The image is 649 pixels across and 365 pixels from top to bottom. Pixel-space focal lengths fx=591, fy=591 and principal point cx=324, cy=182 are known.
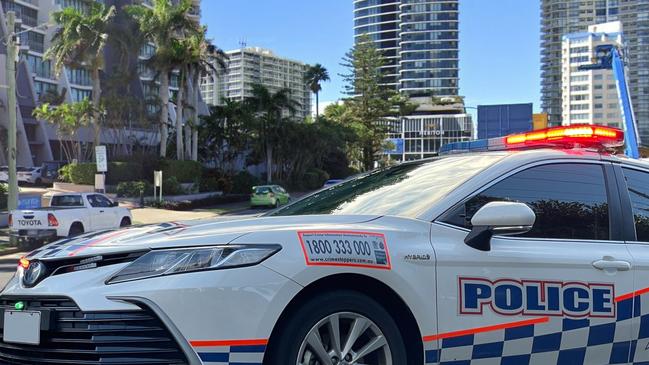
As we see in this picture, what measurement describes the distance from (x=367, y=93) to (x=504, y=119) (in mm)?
28733

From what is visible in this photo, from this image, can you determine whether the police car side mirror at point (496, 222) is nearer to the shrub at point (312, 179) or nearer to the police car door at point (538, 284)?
the police car door at point (538, 284)

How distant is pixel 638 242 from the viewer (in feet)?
11.3

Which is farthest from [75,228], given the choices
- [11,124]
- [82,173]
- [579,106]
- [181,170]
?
[579,106]

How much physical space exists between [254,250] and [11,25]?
19816mm

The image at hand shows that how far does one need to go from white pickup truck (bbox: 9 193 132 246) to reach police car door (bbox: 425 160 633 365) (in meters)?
14.6

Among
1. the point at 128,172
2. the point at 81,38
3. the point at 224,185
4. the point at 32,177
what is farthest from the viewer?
the point at 32,177

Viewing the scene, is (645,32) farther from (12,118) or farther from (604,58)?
(12,118)

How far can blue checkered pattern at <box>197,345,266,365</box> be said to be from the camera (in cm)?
256

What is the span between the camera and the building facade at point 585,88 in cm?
6400

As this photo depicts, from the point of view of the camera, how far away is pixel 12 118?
18.7 m

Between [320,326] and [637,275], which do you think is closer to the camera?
Result: [320,326]

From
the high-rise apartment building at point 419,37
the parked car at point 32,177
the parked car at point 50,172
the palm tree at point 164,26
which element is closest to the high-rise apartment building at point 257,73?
the high-rise apartment building at point 419,37

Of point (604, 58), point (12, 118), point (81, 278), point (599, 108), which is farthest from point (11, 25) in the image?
point (599, 108)

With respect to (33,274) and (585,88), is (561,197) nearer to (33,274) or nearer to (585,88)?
(33,274)
